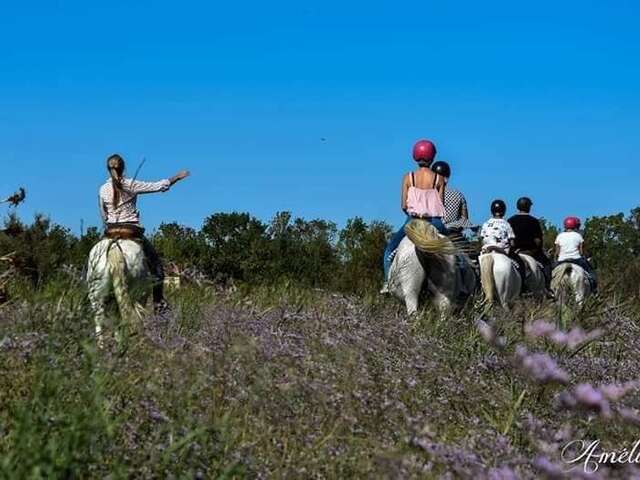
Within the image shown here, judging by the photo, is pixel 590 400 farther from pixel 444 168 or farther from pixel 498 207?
pixel 498 207

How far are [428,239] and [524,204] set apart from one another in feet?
24.9

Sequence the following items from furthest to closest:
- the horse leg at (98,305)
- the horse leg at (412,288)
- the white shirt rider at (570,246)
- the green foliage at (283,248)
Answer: the green foliage at (283,248)
the white shirt rider at (570,246)
the horse leg at (412,288)
the horse leg at (98,305)

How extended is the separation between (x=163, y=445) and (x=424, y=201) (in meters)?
7.59

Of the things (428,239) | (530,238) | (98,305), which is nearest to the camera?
(98,305)

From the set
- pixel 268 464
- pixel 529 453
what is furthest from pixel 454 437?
pixel 268 464

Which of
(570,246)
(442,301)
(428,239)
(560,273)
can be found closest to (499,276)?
(442,301)

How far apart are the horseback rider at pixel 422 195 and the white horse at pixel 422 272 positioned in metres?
0.18

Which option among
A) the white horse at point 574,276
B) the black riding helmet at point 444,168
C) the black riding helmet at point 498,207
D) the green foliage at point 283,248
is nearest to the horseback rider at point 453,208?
the black riding helmet at point 444,168

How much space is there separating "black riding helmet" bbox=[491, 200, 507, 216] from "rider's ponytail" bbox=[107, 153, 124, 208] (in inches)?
243

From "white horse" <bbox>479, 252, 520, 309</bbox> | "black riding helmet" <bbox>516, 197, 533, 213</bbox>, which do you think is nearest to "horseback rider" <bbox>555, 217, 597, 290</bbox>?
"black riding helmet" <bbox>516, 197, 533, 213</bbox>

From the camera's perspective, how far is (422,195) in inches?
480

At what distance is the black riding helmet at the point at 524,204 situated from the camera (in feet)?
62.4

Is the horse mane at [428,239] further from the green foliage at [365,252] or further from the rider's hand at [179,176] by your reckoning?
the green foliage at [365,252]

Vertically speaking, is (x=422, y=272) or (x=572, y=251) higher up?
(x=572, y=251)
